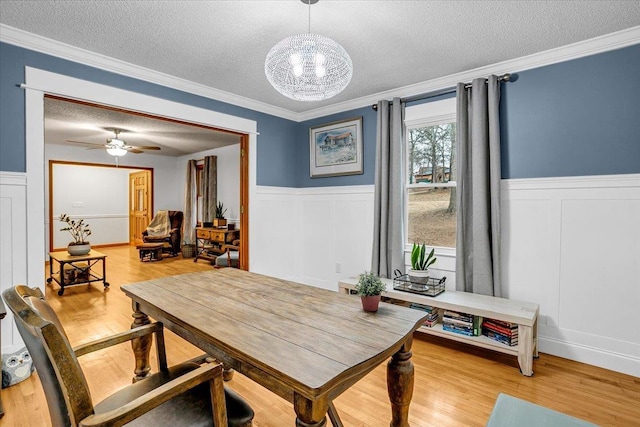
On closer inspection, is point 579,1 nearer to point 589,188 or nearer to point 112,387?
point 589,188

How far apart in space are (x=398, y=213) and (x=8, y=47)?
3489 millimetres

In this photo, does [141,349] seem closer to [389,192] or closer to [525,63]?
[389,192]

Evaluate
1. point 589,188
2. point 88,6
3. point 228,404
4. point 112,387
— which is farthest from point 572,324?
point 88,6

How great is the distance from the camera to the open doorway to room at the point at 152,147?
4102 millimetres

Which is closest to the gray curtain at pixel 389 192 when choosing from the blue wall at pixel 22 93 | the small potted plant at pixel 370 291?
the blue wall at pixel 22 93

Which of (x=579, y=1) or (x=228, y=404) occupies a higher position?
(x=579, y=1)

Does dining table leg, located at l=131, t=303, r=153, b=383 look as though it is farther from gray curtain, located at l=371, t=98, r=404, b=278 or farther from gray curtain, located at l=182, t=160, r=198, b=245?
gray curtain, located at l=182, t=160, r=198, b=245

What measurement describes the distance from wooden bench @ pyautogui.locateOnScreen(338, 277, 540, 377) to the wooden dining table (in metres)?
1.08

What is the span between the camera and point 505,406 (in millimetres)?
1245

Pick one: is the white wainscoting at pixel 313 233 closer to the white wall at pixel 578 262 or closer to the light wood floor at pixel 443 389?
the white wall at pixel 578 262

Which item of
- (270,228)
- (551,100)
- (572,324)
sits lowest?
(572,324)

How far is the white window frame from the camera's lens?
324 cm

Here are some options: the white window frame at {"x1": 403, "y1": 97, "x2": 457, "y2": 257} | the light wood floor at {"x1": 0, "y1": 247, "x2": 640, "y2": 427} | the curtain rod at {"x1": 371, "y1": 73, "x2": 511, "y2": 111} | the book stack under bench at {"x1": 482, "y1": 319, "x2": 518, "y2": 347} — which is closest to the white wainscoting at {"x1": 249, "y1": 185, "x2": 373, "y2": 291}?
the white window frame at {"x1": 403, "y1": 97, "x2": 457, "y2": 257}

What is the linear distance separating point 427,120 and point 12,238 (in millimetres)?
3684
